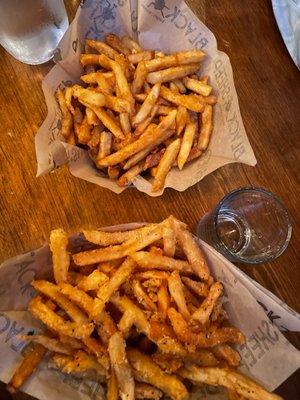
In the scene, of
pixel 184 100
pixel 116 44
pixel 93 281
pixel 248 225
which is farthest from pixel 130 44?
pixel 93 281

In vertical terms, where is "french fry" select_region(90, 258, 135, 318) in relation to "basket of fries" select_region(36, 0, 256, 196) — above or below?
below

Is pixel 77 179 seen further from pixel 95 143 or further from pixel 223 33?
pixel 223 33

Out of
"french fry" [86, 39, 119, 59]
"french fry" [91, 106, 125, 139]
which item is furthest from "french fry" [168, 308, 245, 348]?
"french fry" [86, 39, 119, 59]

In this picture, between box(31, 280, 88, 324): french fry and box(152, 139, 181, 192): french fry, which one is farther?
box(152, 139, 181, 192): french fry

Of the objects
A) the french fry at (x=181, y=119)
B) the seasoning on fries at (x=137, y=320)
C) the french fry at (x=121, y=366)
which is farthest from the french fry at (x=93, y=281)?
the french fry at (x=181, y=119)

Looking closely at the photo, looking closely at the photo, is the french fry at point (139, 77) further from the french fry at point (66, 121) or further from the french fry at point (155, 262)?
the french fry at point (155, 262)

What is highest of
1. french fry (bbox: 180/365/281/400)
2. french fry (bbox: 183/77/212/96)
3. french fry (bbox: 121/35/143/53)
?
french fry (bbox: 121/35/143/53)

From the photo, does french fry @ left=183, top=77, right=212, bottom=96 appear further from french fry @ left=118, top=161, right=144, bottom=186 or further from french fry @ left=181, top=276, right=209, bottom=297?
french fry @ left=181, top=276, right=209, bottom=297

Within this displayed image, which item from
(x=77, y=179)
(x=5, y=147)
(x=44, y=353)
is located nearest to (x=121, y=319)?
(x=44, y=353)
